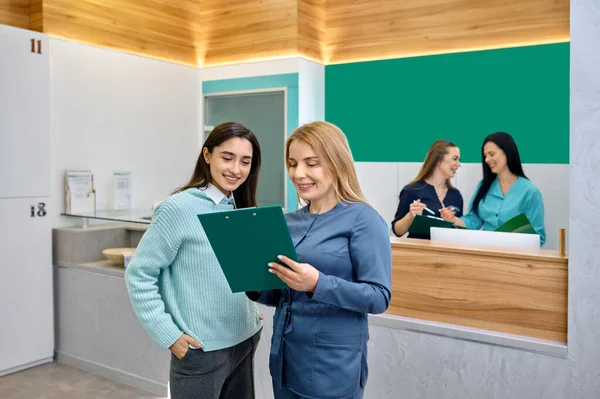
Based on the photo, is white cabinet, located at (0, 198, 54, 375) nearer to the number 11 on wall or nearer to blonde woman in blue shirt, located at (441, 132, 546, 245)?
the number 11 on wall

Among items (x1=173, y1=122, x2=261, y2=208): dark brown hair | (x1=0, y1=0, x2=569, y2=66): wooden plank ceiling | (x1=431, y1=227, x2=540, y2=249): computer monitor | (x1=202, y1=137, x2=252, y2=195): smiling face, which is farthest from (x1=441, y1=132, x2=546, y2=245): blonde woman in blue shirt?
(x1=202, y1=137, x2=252, y2=195): smiling face

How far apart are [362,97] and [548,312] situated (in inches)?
142

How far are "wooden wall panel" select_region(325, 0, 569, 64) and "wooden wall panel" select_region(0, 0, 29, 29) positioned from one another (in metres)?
2.75

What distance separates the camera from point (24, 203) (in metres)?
4.25

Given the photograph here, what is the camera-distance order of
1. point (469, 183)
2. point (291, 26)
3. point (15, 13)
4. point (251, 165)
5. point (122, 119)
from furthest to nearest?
point (291, 26), point (122, 119), point (469, 183), point (15, 13), point (251, 165)

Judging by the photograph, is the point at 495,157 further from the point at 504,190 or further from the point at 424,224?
the point at 424,224

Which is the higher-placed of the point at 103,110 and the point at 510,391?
the point at 103,110

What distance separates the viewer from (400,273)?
9.59 feet

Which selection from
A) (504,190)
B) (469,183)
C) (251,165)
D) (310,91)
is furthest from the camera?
(310,91)

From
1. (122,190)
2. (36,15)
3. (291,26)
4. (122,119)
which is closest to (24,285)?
(122,190)

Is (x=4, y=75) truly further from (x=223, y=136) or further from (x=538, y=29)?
(x=538, y=29)

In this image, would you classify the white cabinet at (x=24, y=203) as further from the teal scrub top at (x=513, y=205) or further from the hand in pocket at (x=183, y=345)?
the teal scrub top at (x=513, y=205)

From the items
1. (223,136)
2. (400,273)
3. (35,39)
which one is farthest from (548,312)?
(35,39)

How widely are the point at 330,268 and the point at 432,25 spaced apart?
165 inches
